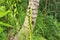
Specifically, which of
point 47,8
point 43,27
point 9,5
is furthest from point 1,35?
point 47,8

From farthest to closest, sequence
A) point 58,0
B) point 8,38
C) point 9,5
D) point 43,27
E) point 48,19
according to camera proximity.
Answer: point 58,0 → point 48,19 → point 43,27 → point 9,5 → point 8,38

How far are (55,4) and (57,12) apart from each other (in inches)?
9.0

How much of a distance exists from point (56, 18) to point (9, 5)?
6.24ft

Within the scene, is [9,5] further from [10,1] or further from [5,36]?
[5,36]

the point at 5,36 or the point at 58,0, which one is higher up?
the point at 58,0

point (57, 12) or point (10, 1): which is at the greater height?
point (10, 1)

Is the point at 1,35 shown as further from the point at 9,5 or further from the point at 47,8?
the point at 47,8

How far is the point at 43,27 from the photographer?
5039mm

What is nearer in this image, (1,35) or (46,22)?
(1,35)

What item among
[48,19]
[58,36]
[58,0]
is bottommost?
[58,36]

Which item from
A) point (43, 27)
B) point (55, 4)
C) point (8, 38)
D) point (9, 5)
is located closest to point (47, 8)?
point (55, 4)

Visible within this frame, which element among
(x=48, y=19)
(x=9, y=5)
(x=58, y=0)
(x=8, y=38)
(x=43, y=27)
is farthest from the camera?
(x=58, y=0)

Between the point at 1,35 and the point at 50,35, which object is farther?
the point at 50,35

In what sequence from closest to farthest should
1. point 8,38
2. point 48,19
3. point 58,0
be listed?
point 8,38 < point 48,19 < point 58,0
